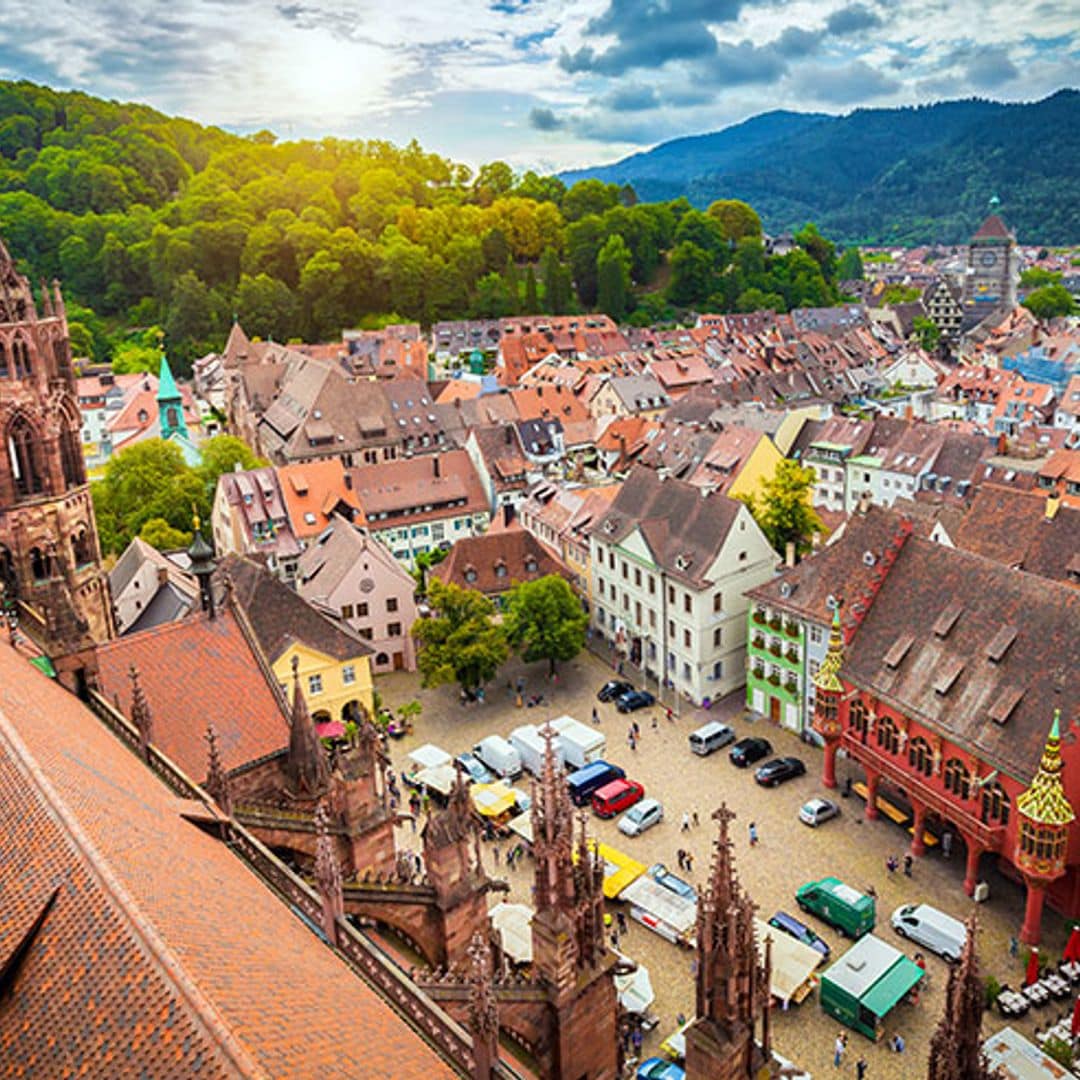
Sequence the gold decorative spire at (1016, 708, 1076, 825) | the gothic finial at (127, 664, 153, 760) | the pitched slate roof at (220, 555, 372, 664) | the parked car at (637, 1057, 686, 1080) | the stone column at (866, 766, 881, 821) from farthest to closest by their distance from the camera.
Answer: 1. the pitched slate roof at (220, 555, 372, 664)
2. the stone column at (866, 766, 881, 821)
3. the gold decorative spire at (1016, 708, 1076, 825)
4. the parked car at (637, 1057, 686, 1080)
5. the gothic finial at (127, 664, 153, 760)

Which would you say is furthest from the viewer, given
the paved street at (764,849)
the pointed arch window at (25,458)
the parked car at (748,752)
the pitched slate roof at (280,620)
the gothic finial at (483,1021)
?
the pitched slate roof at (280,620)

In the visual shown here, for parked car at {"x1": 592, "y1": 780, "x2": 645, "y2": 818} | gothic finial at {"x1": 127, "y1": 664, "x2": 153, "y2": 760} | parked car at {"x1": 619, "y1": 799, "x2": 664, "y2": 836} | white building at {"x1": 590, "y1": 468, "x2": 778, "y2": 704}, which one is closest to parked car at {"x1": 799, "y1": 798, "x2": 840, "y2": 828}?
parked car at {"x1": 619, "y1": 799, "x2": 664, "y2": 836}

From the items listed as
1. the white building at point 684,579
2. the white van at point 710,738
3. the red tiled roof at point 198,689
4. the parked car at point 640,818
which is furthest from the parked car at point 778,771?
the red tiled roof at point 198,689

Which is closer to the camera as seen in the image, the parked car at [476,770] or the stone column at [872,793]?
the stone column at [872,793]

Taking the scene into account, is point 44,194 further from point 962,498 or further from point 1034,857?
point 1034,857

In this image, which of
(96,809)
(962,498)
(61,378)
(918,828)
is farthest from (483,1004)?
(962,498)

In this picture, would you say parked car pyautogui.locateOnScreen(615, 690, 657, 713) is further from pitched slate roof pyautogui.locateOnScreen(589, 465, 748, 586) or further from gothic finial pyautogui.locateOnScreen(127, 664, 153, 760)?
gothic finial pyautogui.locateOnScreen(127, 664, 153, 760)

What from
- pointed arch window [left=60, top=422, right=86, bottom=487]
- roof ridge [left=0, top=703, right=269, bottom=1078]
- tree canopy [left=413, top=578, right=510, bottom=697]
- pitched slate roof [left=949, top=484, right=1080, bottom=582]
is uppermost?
pointed arch window [left=60, top=422, right=86, bottom=487]

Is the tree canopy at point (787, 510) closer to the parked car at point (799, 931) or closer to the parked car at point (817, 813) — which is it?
the parked car at point (817, 813)
